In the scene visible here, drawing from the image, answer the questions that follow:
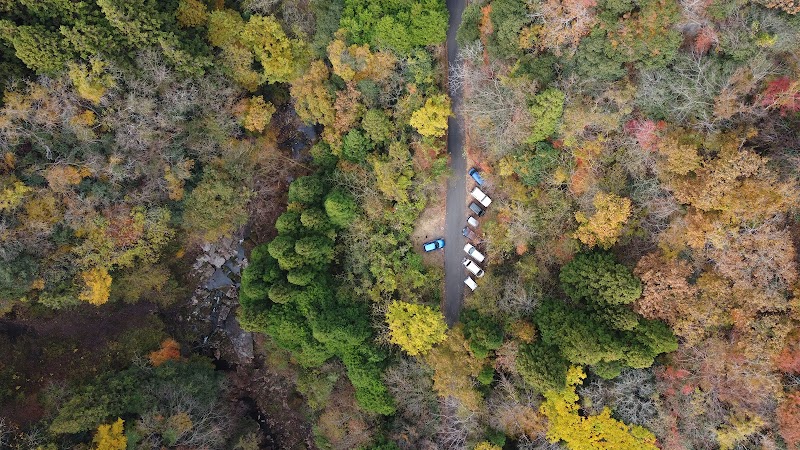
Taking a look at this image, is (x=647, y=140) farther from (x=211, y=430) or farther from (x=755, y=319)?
(x=211, y=430)

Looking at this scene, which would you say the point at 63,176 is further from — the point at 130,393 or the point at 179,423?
the point at 179,423

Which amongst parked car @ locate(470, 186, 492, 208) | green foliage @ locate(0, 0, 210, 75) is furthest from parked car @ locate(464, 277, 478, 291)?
green foliage @ locate(0, 0, 210, 75)

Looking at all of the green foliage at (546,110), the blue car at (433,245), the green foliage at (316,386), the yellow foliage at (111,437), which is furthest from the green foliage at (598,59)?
the yellow foliage at (111,437)

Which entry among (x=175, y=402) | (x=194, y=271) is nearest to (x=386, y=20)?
(x=194, y=271)

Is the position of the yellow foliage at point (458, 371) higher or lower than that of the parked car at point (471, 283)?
lower

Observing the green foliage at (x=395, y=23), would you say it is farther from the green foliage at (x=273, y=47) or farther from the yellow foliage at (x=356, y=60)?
the green foliage at (x=273, y=47)

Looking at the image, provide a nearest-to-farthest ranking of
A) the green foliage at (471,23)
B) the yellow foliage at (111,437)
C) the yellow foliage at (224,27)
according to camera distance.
→ the green foliage at (471,23) < the yellow foliage at (111,437) < the yellow foliage at (224,27)
